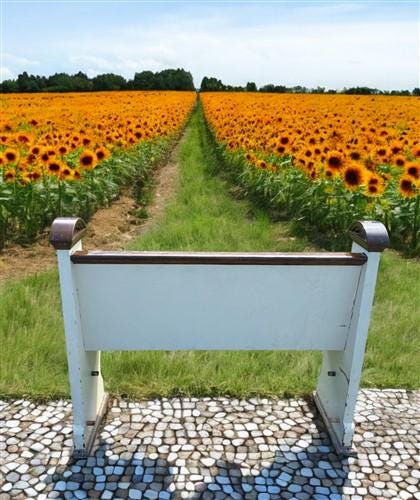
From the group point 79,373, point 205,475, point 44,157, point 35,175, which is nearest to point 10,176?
point 35,175

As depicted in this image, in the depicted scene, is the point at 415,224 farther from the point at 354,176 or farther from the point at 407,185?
the point at 354,176

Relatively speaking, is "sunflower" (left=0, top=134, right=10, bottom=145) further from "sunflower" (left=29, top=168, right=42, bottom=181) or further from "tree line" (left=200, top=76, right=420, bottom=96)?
"tree line" (left=200, top=76, right=420, bottom=96)

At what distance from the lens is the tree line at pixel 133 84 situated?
51.2 meters

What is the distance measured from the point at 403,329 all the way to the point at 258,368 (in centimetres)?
125

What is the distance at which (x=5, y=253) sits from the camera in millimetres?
5438

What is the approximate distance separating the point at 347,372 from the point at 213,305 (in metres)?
0.75

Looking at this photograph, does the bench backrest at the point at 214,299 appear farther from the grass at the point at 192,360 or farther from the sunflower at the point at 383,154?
the sunflower at the point at 383,154

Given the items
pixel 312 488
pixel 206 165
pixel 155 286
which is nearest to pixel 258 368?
pixel 312 488

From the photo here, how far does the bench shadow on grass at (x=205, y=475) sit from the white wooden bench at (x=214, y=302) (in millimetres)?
113

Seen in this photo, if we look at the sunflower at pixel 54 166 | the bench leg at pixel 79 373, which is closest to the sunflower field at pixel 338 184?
the sunflower at pixel 54 166

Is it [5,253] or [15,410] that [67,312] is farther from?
[5,253]

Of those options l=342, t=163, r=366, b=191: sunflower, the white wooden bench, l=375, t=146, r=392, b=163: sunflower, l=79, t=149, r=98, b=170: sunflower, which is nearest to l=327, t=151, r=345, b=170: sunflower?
l=342, t=163, r=366, b=191: sunflower

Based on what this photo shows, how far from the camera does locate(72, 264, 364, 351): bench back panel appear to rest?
2.31 m

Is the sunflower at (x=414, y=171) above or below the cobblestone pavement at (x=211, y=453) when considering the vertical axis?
above
